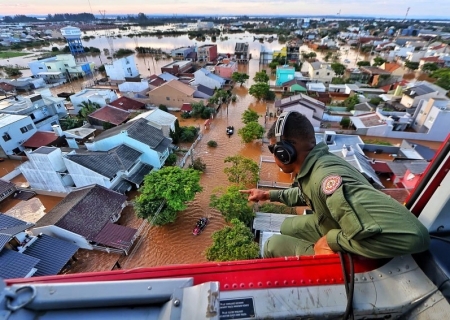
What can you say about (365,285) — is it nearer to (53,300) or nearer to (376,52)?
(53,300)

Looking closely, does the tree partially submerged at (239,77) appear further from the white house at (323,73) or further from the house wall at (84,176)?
the house wall at (84,176)

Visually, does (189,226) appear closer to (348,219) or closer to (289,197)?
(289,197)

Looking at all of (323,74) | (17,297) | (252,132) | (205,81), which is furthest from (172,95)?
(17,297)

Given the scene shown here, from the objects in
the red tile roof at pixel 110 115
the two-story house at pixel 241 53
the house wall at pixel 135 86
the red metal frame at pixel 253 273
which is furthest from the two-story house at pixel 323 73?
the red metal frame at pixel 253 273

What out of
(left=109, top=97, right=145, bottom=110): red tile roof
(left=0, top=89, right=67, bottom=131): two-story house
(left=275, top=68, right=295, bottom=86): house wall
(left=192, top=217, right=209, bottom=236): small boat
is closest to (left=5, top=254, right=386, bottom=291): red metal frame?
(left=192, top=217, right=209, bottom=236): small boat

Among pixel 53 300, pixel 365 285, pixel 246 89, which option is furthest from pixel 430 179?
pixel 246 89
